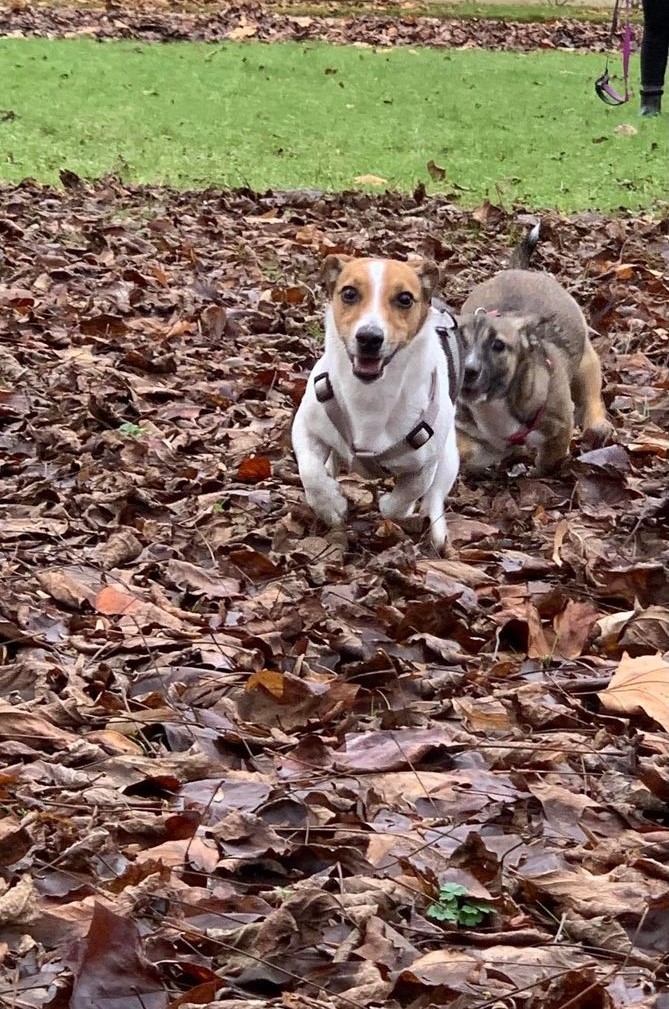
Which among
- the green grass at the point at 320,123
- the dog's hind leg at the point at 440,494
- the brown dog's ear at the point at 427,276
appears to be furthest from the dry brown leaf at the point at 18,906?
the green grass at the point at 320,123

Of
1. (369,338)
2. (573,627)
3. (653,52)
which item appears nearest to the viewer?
(573,627)

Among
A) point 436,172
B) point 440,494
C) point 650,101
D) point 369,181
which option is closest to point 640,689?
point 440,494

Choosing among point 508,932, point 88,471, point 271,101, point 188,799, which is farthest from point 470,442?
point 271,101

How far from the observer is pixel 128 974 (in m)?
2.02

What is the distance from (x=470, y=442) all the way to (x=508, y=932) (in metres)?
3.54

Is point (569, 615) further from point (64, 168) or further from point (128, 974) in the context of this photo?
point (64, 168)

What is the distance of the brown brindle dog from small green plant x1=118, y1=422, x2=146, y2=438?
1.36m

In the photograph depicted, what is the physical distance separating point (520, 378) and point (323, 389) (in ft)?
4.16

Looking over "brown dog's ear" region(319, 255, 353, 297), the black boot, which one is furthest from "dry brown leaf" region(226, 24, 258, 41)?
"brown dog's ear" region(319, 255, 353, 297)

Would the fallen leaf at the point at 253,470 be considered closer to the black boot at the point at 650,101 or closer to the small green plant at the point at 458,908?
the small green plant at the point at 458,908

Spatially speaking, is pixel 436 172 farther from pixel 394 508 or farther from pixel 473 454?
pixel 394 508

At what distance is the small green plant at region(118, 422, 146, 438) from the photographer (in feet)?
17.9

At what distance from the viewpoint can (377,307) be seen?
14.4ft

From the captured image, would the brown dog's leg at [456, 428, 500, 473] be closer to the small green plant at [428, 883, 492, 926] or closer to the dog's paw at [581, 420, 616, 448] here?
the dog's paw at [581, 420, 616, 448]
